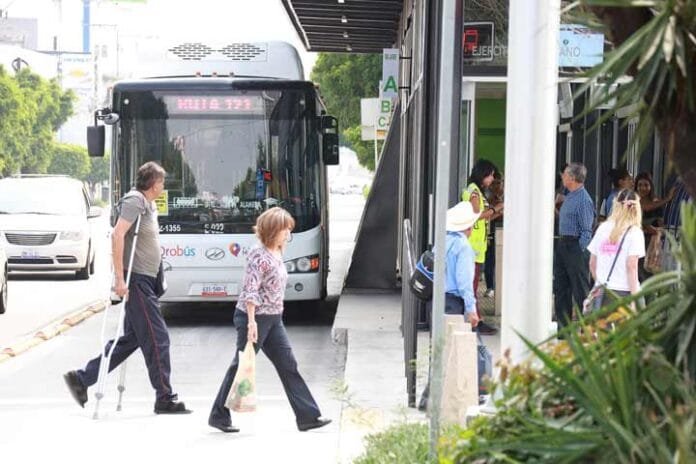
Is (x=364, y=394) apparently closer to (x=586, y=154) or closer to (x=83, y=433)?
(x=83, y=433)

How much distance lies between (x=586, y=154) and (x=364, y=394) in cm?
1225

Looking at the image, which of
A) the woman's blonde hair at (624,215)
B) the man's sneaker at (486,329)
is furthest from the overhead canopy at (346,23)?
the woman's blonde hair at (624,215)

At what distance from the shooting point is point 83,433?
32.7 feet

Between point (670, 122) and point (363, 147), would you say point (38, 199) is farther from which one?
point (363, 147)

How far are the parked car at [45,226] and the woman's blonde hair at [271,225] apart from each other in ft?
50.9

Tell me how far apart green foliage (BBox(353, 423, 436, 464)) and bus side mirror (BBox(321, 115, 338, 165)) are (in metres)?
9.81

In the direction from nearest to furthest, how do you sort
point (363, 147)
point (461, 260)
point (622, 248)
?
point (461, 260) < point (622, 248) < point (363, 147)

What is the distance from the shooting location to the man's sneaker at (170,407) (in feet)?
34.8

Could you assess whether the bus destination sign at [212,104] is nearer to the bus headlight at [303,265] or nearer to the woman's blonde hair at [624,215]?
the bus headlight at [303,265]

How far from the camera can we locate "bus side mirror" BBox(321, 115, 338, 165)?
17.0m

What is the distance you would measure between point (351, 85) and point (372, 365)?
36668 millimetres

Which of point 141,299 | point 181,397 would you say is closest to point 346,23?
point 181,397

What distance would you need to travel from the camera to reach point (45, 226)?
24.6 m

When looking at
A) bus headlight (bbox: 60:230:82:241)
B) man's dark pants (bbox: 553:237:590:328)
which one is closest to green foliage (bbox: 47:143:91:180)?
bus headlight (bbox: 60:230:82:241)
